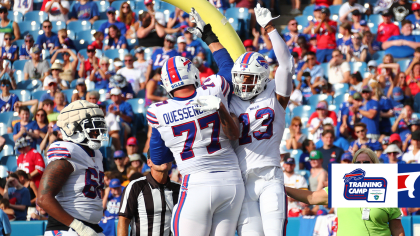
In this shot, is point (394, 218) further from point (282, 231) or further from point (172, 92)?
point (172, 92)

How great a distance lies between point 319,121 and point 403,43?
268 cm

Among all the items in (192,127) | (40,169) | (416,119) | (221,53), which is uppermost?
(221,53)

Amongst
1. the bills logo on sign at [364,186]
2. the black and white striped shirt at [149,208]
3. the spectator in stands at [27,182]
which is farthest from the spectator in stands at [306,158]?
the bills logo on sign at [364,186]

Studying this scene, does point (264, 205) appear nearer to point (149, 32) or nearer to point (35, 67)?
point (149, 32)

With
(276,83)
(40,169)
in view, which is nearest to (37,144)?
(40,169)

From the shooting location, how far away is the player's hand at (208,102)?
3760mm

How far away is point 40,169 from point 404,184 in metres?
6.49

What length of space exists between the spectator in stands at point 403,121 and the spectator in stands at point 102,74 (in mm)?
5163

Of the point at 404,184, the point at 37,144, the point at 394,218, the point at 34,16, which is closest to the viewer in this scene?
the point at 404,184

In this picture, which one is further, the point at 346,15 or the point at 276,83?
the point at 346,15

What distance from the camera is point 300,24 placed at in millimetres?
12016

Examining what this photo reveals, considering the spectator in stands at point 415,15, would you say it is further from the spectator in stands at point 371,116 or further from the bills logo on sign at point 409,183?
the bills logo on sign at point 409,183

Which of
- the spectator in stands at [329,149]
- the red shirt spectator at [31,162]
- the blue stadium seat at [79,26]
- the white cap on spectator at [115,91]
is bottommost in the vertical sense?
the red shirt spectator at [31,162]

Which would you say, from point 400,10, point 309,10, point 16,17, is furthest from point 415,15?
point 16,17
